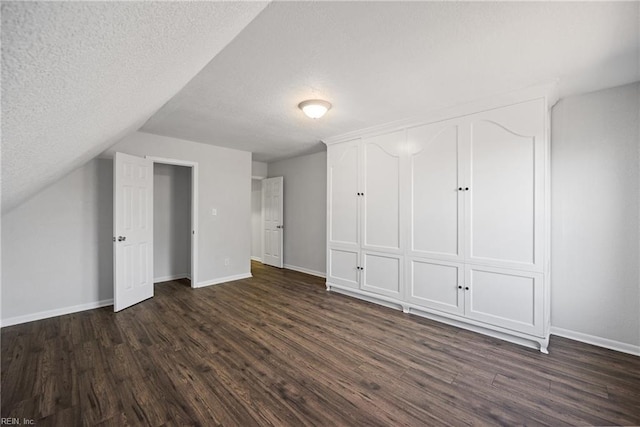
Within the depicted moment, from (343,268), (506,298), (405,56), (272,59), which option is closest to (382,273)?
(343,268)

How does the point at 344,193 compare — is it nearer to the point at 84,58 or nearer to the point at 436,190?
the point at 436,190

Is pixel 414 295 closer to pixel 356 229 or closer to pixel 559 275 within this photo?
pixel 356 229

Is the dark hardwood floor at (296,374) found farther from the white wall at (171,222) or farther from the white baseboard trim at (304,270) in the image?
the white baseboard trim at (304,270)

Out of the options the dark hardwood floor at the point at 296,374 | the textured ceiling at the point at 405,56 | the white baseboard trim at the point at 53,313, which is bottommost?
the dark hardwood floor at the point at 296,374

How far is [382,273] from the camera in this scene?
3457 millimetres

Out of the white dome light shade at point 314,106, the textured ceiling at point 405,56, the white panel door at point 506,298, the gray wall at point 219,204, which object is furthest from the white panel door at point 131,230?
the white panel door at point 506,298

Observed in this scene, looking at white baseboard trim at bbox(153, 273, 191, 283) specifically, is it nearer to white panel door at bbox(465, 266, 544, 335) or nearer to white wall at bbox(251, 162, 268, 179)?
white wall at bbox(251, 162, 268, 179)

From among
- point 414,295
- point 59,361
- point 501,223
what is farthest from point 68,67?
point 414,295

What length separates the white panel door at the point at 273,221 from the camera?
5.79 meters

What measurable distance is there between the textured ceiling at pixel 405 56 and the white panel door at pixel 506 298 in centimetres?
173

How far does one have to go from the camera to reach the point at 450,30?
5.28 feet

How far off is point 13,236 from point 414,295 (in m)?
4.54

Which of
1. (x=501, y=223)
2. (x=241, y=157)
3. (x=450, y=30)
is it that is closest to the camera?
(x=450, y=30)

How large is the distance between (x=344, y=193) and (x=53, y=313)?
3.87 m
